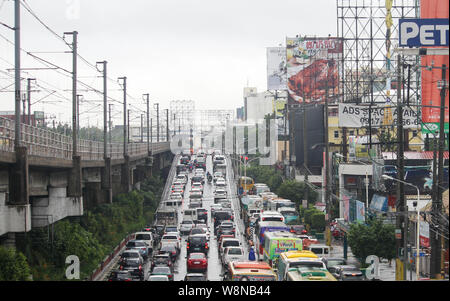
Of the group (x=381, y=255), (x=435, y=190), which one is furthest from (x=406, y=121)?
(x=435, y=190)

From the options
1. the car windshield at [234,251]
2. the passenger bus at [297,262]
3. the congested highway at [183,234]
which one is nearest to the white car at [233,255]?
the car windshield at [234,251]

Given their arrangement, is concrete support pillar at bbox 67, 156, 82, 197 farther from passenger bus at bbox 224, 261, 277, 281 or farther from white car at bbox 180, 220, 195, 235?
white car at bbox 180, 220, 195, 235

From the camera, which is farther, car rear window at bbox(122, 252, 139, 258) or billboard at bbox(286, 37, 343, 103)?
billboard at bbox(286, 37, 343, 103)

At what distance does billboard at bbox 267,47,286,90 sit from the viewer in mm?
118500

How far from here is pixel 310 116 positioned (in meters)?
76.6

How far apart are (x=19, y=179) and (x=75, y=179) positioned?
9.92 meters

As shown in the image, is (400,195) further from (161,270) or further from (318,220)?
(318,220)

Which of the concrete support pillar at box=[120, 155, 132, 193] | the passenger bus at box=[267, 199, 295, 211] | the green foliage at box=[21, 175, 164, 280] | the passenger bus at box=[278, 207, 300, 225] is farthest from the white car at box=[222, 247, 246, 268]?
the passenger bus at box=[267, 199, 295, 211]

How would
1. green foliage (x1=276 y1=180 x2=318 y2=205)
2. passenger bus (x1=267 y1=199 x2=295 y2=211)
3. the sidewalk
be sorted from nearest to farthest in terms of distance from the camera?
1. the sidewalk
2. passenger bus (x1=267 y1=199 x2=295 y2=211)
3. green foliage (x1=276 y1=180 x2=318 y2=205)

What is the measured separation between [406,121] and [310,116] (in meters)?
40.9

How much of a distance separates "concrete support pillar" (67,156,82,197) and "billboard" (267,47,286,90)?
86.5 m

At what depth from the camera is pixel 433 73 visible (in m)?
23.3

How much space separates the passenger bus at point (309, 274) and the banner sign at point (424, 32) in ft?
23.3
